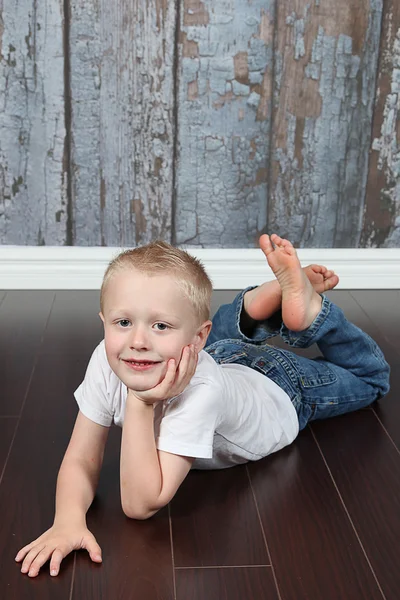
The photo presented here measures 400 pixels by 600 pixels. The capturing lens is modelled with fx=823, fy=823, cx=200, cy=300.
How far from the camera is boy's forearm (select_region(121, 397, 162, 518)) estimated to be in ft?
3.92

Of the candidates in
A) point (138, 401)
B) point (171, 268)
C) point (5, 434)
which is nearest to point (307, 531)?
point (138, 401)

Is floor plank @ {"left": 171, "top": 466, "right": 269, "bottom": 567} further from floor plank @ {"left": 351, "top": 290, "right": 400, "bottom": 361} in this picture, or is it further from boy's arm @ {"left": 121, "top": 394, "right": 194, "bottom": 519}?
floor plank @ {"left": 351, "top": 290, "right": 400, "bottom": 361}

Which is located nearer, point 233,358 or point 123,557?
point 123,557

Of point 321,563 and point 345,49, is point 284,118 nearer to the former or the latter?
point 345,49

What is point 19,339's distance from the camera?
2.00 meters

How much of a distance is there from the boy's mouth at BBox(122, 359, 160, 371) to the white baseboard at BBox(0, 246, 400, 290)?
124 centimetres

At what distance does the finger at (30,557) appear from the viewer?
3.82 feet

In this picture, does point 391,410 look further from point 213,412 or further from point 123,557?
point 123,557

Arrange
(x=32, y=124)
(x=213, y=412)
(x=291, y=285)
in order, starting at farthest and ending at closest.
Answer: (x=32, y=124) < (x=291, y=285) < (x=213, y=412)

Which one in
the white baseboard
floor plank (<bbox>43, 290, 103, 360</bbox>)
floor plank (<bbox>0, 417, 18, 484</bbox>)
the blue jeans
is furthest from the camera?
the white baseboard

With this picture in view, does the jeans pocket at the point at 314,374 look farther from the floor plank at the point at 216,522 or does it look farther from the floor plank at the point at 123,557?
the floor plank at the point at 123,557

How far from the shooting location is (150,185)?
235 cm

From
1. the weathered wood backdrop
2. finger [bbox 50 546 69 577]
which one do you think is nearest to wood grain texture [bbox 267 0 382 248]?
the weathered wood backdrop

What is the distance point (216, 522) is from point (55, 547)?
26cm
